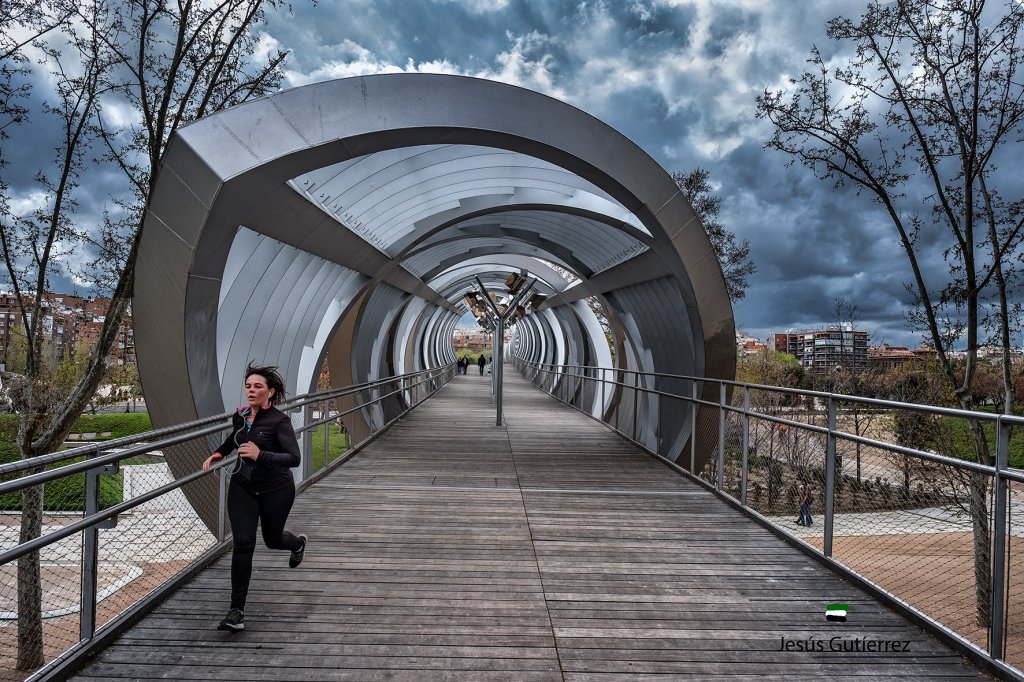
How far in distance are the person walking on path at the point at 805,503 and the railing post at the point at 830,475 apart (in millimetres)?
1429

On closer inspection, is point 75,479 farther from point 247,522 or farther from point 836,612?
point 836,612

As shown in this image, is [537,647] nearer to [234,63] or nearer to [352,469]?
[352,469]

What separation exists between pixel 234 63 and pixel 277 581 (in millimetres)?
9944

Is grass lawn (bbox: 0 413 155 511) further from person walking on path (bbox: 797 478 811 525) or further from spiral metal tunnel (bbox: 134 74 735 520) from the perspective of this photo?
person walking on path (bbox: 797 478 811 525)

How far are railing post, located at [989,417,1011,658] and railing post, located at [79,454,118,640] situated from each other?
3.80m

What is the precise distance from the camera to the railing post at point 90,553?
124 inches

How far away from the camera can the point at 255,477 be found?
350 centimetres

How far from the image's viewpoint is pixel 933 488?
249 inches

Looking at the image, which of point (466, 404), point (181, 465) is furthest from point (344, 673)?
point (466, 404)

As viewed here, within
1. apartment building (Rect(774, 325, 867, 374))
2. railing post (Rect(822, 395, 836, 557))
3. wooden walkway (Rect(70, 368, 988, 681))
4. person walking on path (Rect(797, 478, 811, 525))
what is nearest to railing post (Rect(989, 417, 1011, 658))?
wooden walkway (Rect(70, 368, 988, 681))

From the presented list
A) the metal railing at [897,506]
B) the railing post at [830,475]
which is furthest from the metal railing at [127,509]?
the metal railing at [897,506]

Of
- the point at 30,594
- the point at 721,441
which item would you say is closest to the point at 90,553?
the point at 30,594

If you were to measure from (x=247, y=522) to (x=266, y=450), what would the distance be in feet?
1.20

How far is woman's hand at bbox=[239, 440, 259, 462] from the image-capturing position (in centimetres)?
327
